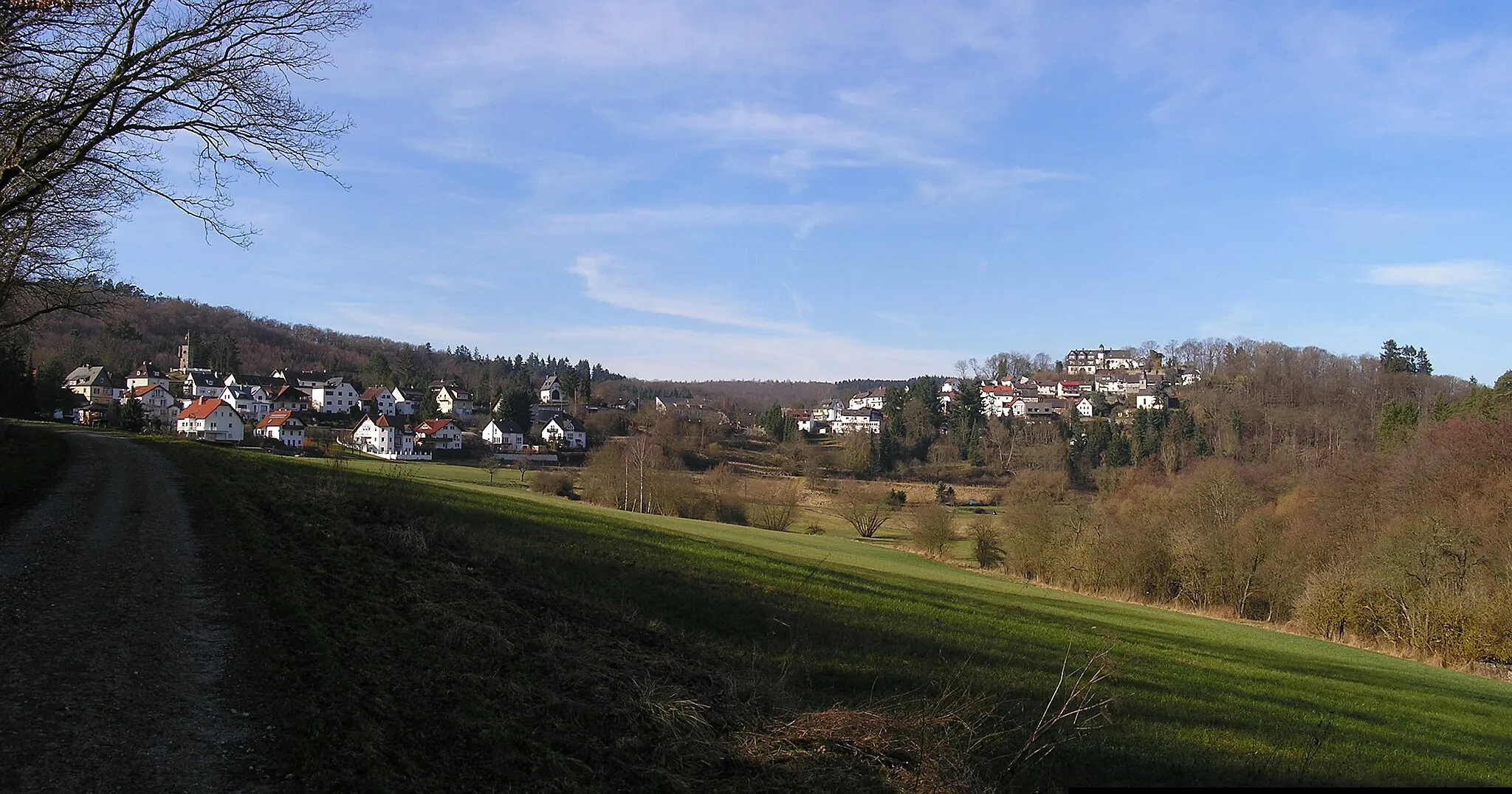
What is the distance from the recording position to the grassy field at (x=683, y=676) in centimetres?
660

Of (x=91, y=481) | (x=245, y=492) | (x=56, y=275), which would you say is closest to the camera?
(x=245, y=492)

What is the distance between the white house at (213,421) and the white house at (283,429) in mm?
2404

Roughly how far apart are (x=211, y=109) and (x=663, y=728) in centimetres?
1076

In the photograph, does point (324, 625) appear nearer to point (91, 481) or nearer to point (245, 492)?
point (245, 492)

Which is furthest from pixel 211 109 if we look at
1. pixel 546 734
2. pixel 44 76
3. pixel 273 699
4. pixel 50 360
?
pixel 50 360

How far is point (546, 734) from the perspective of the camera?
670cm

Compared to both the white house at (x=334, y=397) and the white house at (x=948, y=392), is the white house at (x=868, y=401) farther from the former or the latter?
the white house at (x=334, y=397)

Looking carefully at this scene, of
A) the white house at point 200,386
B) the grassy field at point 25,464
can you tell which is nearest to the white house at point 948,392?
the white house at point 200,386

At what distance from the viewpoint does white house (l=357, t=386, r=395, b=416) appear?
123662mm

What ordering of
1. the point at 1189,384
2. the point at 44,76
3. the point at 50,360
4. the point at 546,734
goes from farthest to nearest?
the point at 1189,384 < the point at 50,360 < the point at 44,76 < the point at 546,734

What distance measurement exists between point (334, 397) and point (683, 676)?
130 metres

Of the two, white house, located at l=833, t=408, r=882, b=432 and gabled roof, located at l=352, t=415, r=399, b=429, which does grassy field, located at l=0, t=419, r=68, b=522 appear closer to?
gabled roof, located at l=352, t=415, r=399, b=429

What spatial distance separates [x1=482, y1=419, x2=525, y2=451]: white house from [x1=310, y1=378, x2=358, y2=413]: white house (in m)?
26.5

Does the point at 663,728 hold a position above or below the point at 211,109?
below
